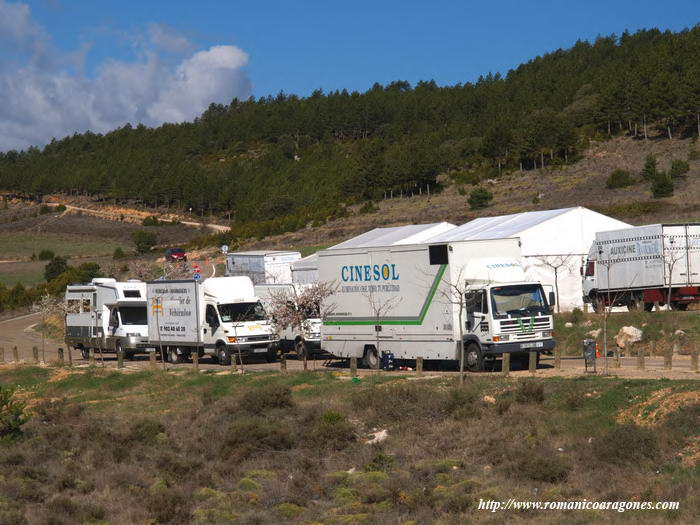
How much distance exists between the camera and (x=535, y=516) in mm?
15453

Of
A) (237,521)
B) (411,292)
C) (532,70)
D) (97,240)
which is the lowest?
(237,521)

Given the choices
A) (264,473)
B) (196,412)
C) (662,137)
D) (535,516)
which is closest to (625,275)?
(196,412)

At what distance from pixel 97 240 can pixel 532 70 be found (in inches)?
4098

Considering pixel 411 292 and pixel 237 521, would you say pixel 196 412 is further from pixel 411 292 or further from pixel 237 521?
pixel 237 521

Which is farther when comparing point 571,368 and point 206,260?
point 206,260

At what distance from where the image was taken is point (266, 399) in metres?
25.8

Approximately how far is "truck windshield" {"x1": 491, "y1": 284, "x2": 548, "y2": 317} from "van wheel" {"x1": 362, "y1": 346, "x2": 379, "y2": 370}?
5294 mm

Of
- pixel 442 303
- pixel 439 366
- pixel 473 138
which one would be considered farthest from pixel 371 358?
pixel 473 138

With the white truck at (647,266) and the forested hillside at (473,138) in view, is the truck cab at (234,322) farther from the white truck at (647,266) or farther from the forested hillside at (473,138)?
the forested hillside at (473,138)

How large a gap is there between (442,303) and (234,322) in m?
11.4

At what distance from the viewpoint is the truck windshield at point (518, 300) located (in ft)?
88.5

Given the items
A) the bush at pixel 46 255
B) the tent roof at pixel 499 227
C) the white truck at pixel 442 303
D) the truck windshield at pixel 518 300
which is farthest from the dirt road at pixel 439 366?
the bush at pixel 46 255

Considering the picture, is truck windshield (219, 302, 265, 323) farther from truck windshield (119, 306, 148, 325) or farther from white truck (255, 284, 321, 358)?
truck windshield (119, 306, 148, 325)

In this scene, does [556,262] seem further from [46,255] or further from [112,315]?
[46,255]
